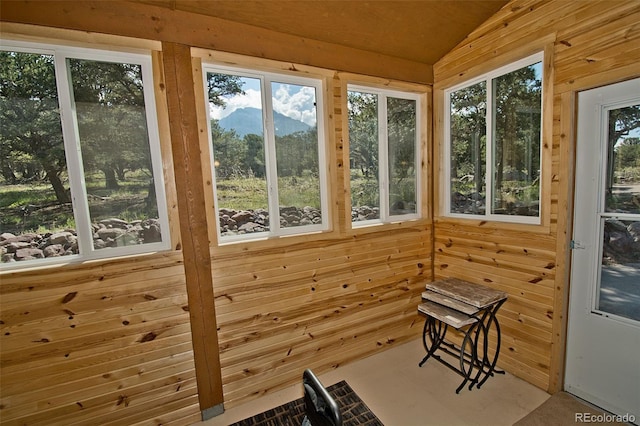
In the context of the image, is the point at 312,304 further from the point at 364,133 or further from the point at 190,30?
the point at 190,30

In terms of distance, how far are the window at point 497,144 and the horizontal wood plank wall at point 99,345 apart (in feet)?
8.02

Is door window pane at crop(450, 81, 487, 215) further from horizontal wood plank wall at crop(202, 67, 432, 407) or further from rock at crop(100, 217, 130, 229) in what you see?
rock at crop(100, 217, 130, 229)

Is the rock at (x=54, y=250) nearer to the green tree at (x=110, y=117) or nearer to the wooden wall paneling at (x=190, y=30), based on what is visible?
the green tree at (x=110, y=117)

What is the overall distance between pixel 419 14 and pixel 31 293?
3.01m

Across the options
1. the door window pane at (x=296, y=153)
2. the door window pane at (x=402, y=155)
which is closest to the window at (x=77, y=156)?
the door window pane at (x=296, y=153)

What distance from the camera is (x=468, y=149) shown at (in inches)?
94.7

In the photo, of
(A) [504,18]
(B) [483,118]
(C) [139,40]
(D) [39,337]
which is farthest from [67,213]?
(A) [504,18]

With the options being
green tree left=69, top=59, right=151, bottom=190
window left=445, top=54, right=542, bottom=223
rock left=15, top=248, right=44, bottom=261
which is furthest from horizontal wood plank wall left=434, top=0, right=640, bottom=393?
rock left=15, top=248, right=44, bottom=261

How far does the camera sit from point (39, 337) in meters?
1.50

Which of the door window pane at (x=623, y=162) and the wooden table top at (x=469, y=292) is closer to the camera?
the door window pane at (x=623, y=162)

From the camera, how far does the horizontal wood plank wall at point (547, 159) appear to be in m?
1.55

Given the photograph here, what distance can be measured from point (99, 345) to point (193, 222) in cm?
91

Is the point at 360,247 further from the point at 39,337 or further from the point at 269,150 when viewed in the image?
the point at 39,337

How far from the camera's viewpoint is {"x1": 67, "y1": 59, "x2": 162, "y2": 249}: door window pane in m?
1.58
